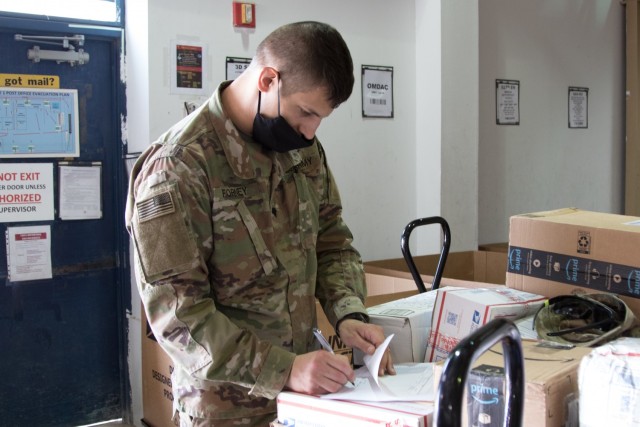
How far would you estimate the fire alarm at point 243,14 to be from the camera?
2955 mm

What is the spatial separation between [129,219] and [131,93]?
5.97 ft

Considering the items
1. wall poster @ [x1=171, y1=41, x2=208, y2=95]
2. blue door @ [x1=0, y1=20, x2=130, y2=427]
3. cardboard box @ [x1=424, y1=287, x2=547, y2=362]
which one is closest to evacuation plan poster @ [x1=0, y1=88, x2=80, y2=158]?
blue door @ [x1=0, y1=20, x2=130, y2=427]

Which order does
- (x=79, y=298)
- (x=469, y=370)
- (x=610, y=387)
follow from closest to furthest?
(x=469, y=370)
(x=610, y=387)
(x=79, y=298)

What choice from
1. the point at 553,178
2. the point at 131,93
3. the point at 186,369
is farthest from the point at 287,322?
the point at 553,178

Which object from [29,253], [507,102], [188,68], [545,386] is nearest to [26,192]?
[29,253]

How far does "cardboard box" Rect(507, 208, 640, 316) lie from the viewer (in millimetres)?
1573

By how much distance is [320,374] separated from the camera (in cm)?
128

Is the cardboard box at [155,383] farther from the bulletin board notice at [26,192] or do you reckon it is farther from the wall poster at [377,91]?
the wall poster at [377,91]

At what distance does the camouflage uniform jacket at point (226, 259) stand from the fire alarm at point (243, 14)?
154cm

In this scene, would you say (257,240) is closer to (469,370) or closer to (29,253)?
(469,370)

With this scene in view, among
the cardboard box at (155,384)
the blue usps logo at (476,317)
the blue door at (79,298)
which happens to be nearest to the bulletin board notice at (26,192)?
the blue door at (79,298)

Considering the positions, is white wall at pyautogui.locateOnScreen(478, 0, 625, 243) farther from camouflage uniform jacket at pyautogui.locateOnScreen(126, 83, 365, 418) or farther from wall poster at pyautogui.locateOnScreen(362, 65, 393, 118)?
camouflage uniform jacket at pyautogui.locateOnScreen(126, 83, 365, 418)

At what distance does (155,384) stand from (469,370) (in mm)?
2362

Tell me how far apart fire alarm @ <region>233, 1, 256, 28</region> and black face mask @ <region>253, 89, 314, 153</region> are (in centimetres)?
167
